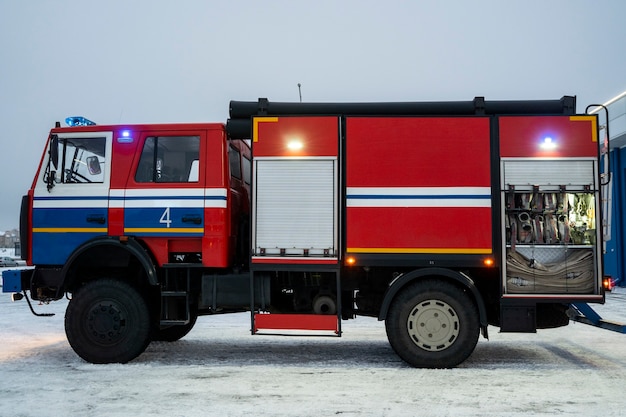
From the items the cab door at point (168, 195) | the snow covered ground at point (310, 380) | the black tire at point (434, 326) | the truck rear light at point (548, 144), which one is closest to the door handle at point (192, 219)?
the cab door at point (168, 195)

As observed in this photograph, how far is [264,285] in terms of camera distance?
7.42 meters

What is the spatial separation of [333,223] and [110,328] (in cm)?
314

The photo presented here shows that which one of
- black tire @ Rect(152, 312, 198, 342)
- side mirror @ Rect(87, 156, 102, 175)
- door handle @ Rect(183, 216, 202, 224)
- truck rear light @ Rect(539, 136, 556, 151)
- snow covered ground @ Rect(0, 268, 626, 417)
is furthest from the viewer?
black tire @ Rect(152, 312, 198, 342)

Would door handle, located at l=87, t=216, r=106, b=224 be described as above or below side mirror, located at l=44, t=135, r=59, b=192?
below

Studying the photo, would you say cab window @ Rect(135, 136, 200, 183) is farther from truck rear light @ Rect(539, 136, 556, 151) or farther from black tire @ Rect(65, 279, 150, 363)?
truck rear light @ Rect(539, 136, 556, 151)

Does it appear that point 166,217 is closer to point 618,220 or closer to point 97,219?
point 97,219

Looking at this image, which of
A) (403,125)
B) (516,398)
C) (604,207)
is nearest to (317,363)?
(516,398)

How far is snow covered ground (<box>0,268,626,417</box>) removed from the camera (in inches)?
208

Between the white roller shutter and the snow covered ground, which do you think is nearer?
the snow covered ground

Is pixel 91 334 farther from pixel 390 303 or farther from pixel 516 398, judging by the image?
pixel 516 398

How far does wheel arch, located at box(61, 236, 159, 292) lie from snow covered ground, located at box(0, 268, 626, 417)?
3.63 ft

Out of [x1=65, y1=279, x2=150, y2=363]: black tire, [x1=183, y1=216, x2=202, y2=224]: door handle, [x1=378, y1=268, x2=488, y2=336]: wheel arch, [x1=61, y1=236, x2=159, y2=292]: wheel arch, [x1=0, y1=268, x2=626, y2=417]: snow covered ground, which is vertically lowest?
[x1=0, y1=268, x2=626, y2=417]: snow covered ground

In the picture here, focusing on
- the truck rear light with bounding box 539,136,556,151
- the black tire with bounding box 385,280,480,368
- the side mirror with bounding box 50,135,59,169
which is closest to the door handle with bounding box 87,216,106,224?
the side mirror with bounding box 50,135,59,169

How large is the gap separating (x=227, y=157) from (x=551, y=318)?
4.69 metres
